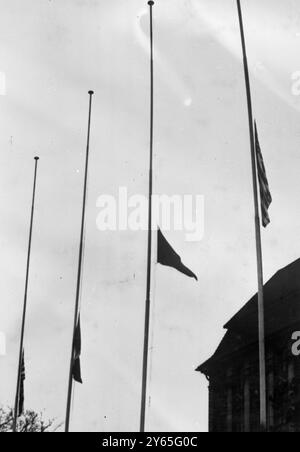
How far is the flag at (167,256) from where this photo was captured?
20844mm

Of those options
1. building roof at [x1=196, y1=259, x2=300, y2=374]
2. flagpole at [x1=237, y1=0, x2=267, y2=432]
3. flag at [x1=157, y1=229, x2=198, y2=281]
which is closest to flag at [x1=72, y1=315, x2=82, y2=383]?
flag at [x1=157, y1=229, x2=198, y2=281]

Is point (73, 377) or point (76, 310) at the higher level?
point (76, 310)

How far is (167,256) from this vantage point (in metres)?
21.1

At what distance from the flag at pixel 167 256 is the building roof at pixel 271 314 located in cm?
1766

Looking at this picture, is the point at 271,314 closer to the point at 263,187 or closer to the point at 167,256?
the point at 167,256

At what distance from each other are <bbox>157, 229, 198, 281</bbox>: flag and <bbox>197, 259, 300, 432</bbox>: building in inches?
690

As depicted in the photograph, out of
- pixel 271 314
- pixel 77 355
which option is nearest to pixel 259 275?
pixel 77 355

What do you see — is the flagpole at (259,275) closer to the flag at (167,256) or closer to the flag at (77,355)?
the flag at (167,256)

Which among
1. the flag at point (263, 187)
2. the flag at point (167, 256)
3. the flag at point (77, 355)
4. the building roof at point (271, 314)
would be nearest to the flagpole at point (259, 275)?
the flag at point (263, 187)

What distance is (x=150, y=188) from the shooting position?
23125 millimetres

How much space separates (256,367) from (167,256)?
22.2 meters
